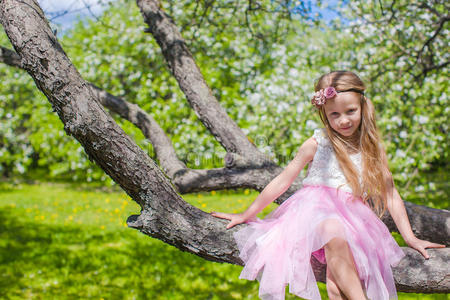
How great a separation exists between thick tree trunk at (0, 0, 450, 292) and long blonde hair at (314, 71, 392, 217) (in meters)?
0.42

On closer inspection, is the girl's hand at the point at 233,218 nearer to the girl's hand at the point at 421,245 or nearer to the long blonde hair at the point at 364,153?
the long blonde hair at the point at 364,153

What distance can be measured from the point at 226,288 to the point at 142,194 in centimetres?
270

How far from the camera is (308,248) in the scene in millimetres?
1882

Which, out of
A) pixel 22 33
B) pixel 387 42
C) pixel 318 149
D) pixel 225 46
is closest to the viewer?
pixel 22 33

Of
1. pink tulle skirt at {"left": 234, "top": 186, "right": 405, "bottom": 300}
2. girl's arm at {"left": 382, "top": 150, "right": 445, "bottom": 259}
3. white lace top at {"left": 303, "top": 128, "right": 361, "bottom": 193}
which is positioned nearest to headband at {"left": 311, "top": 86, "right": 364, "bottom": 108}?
white lace top at {"left": 303, "top": 128, "right": 361, "bottom": 193}

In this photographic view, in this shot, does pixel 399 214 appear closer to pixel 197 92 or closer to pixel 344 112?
pixel 344 112

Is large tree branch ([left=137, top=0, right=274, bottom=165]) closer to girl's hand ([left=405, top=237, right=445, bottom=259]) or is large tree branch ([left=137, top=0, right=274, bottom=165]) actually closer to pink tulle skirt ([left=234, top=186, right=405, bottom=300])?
pink tulle skirt ([left=234, top=186, right=405, bottom=300])

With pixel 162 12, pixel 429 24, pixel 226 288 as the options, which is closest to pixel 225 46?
pixel 429 24

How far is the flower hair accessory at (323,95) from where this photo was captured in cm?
231

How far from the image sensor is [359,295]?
5.97 ft

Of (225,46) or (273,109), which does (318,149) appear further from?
(225,46)

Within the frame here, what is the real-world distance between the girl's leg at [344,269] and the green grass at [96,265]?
1474mm

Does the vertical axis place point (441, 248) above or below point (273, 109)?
below

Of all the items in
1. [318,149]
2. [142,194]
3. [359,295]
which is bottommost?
[359,295]
